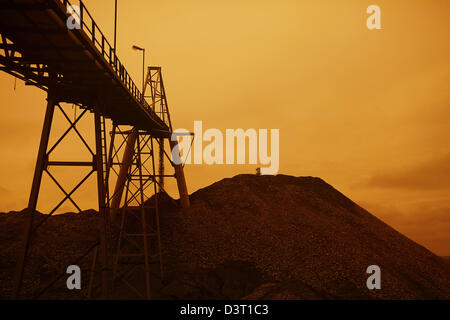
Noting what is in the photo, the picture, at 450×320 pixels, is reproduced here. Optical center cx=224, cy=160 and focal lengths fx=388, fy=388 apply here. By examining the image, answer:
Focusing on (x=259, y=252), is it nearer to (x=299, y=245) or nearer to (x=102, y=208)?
(x=299, y=245)

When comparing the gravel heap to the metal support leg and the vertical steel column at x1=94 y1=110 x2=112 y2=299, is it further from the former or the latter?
the vertical steel column at x1=94 y1=110 x2=112 y2=299

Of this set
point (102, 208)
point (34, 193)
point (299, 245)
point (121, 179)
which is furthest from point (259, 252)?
point (34, 193)

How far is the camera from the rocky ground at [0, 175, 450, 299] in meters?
22.6

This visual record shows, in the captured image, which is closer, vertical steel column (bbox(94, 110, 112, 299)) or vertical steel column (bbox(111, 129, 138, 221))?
vertical steel column (bbox(94, 110, 112, 299))

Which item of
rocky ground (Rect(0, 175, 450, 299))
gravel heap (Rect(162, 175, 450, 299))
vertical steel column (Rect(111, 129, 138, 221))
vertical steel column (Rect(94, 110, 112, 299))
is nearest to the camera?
vertical steel column (Rect(94, 110, 112, 299))

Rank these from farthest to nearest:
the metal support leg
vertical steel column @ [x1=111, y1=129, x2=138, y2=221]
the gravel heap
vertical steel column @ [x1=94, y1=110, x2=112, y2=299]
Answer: the metal support leg → vertical steel column @ [x1=111, y1=129, x2=138, y2=221] → the gravel heap → vertical steel column @ [x1=94, y1=110, x2=112, y2=299]

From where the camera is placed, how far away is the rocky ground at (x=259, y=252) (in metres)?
22.6

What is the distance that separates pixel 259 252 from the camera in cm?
2625

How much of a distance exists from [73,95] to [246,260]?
15.3 m

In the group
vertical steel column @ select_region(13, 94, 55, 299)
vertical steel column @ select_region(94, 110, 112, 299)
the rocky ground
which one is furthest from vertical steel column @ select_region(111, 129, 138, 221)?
vertical steel column @ select_region(13, 94, 55, 299)

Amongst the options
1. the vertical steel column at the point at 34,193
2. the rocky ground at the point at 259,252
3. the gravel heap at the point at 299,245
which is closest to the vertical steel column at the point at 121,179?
the rocky ground at the point at 259,252

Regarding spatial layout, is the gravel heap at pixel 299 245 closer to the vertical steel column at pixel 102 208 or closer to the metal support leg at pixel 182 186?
the metal support leg at pixel 182 186

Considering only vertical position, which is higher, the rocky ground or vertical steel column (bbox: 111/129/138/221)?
vertical steel column (bbox: 111/129/138/221)
